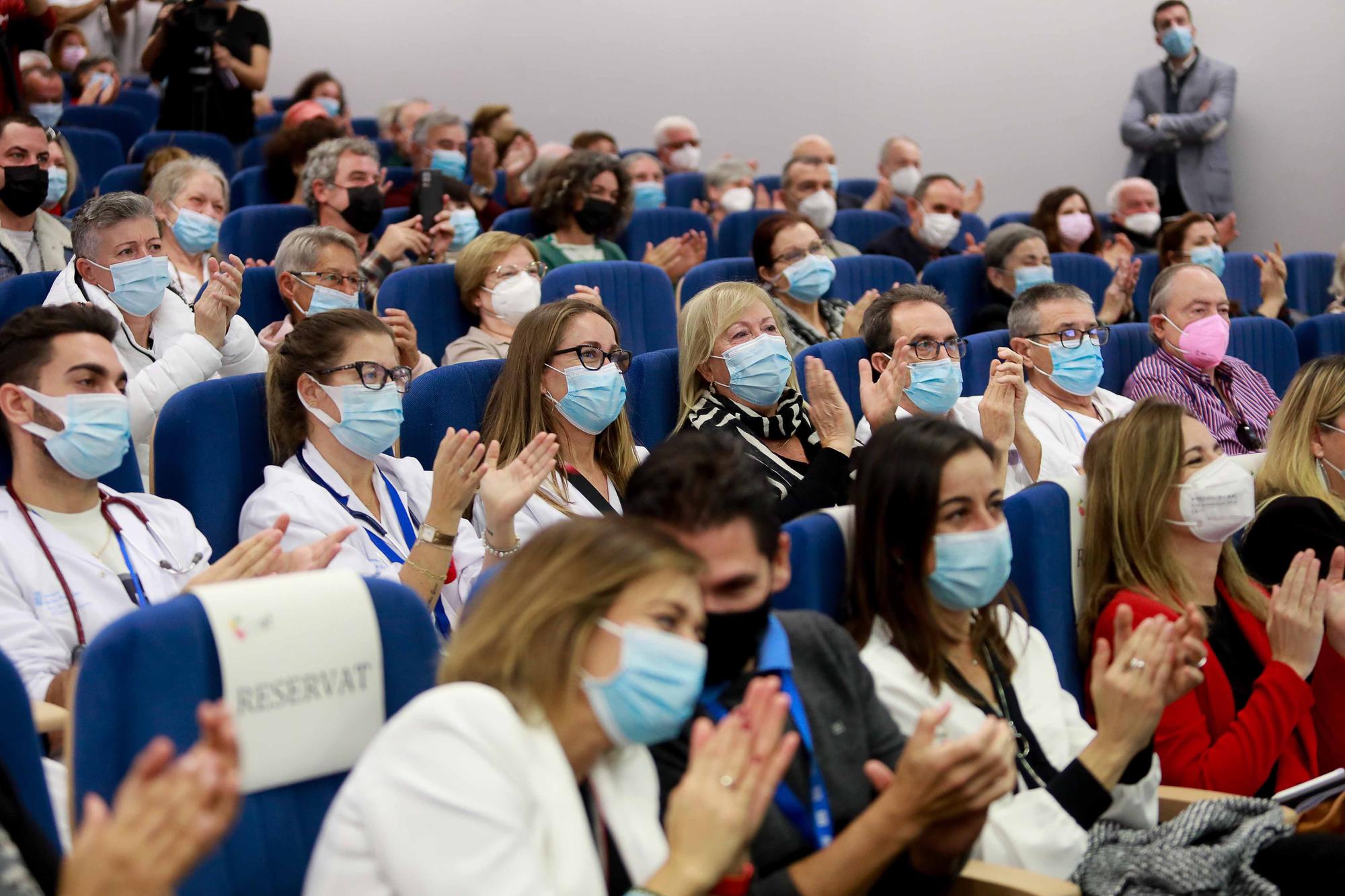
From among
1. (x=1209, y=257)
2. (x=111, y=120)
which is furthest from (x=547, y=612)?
(x=111, y=120)

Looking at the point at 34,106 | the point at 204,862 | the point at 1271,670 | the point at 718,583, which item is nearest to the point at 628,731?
the point at 718,583

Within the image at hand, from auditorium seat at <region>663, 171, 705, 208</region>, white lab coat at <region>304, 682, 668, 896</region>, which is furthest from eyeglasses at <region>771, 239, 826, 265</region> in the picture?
white lab coat at <region>304, 682, 668, 896</region>

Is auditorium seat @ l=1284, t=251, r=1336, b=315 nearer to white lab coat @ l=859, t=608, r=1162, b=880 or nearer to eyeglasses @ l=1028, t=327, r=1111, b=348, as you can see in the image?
eyeglasses @ l=1028, t=327, r=1111, b=348

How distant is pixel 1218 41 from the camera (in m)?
7.88

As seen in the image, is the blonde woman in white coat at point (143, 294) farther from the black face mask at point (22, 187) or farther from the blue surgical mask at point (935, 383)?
the blue surgical mask at point (935, 383)

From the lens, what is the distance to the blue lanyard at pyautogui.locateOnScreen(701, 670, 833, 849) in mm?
1785

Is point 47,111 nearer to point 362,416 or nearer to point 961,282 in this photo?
point 961,282

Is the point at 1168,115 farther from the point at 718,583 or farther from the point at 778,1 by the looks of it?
the point at 718,583

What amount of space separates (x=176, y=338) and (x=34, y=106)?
3694 millimetres

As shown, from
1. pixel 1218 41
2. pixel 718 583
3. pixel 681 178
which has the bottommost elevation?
pixel 681 178

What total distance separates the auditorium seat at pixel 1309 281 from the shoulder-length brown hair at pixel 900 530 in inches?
189

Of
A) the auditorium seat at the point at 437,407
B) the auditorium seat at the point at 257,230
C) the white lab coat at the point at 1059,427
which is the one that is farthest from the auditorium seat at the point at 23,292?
the white lab coat at the point at 1059,427

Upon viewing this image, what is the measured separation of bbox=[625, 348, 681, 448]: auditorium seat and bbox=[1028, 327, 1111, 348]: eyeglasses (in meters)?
1.09

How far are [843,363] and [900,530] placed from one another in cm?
159
